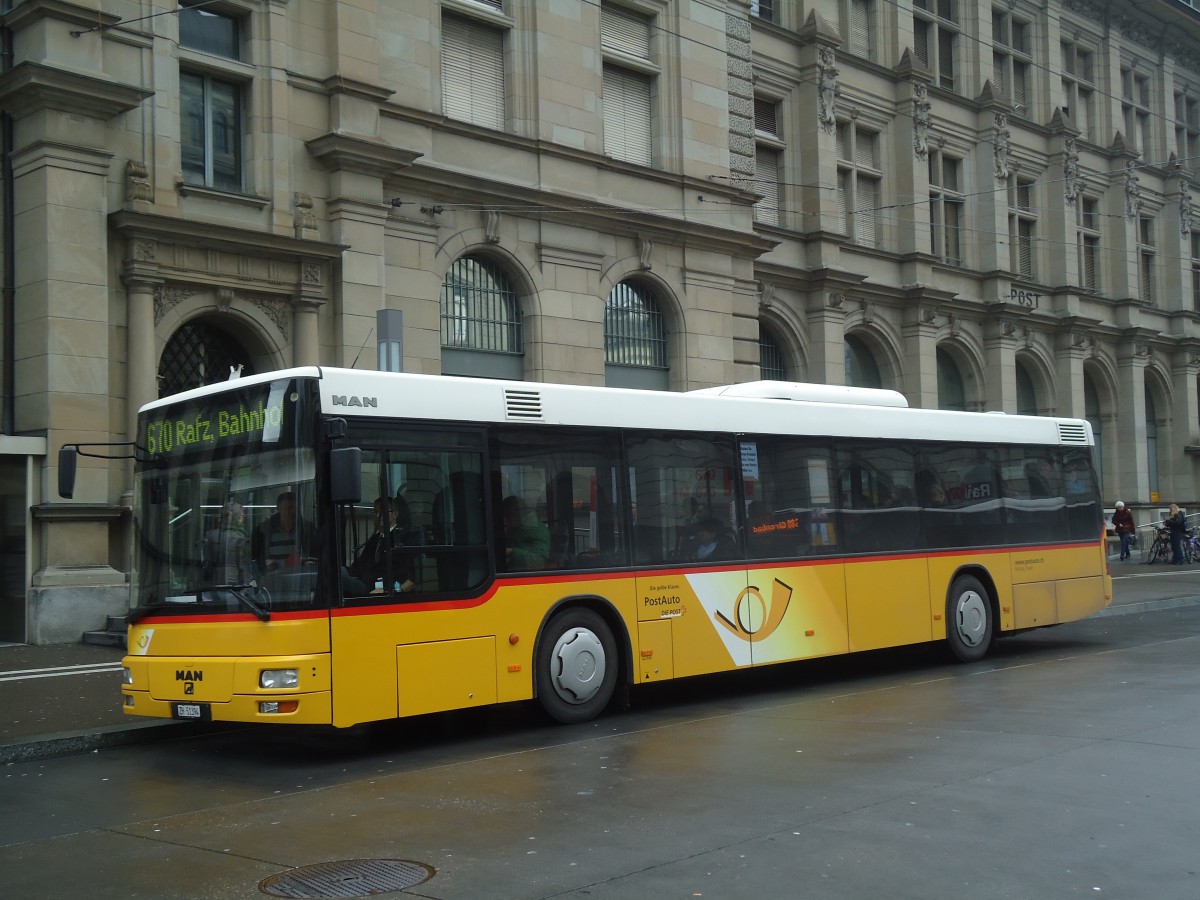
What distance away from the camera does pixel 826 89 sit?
3027 centimetres

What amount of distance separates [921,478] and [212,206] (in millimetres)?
10178

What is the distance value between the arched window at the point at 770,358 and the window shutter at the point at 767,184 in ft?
7.87

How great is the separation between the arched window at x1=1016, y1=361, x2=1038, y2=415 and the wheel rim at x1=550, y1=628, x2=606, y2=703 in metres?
28.9

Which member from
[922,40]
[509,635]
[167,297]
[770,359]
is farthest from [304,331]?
[922,40]

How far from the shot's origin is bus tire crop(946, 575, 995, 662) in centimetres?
1522

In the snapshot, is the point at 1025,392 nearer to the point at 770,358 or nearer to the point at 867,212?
the point at 867,212

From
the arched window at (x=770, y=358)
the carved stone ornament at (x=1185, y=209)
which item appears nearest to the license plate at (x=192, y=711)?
the arched window at (x=770, y=358)

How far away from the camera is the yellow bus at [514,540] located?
31.4 ft

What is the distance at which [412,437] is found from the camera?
33.8 feet

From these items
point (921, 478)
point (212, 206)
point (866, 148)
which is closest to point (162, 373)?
point (212, 206)

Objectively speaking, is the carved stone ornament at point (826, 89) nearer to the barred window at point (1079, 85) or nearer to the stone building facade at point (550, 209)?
the stone building facade at point (550, 209)

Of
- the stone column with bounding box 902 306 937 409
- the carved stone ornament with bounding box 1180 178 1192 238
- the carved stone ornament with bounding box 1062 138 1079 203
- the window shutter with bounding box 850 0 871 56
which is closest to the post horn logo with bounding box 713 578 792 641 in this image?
the stone column with bounding box 902 306 937 409

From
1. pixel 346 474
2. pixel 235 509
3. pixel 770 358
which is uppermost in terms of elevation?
pixel 770 358

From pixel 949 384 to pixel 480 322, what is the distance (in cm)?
1736
